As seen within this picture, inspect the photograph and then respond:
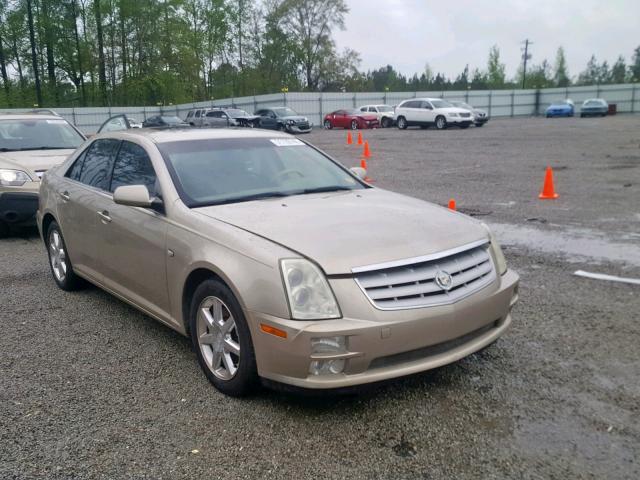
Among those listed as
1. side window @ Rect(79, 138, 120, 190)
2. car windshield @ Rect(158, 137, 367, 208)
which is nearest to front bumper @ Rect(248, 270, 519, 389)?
car windshield @ Rect(158, 137, 367, 208)

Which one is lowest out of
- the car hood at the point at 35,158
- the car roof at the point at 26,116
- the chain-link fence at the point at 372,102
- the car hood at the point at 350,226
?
the car hood at the point at 350,226

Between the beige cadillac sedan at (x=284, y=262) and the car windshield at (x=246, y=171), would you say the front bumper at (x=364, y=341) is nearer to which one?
the beige cadillac sedan at (x=284, y=262)

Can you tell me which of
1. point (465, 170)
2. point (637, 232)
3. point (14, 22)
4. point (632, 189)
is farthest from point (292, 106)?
point (637, 232)

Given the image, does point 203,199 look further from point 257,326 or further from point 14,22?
point 14,22

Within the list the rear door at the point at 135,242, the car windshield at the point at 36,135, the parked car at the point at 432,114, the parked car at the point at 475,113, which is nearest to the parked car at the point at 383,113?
the parked car at the point at 432,114

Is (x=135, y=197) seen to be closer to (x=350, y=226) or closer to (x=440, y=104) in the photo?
(x=350, y=226)

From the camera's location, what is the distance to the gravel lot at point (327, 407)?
2.80 meters

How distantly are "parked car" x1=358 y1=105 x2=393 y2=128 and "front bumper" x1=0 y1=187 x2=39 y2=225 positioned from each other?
31.8 metres

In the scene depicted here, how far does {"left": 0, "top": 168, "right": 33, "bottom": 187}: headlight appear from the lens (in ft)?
25.9

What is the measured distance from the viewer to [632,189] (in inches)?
417

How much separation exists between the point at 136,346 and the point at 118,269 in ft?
2.05

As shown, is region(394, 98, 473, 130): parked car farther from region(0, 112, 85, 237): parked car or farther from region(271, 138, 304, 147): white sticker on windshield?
region(271, 138, 304, 147): white sticker on windshield

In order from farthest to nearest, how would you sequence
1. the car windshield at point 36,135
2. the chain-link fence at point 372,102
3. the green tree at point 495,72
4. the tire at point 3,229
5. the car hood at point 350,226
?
the green tree at point 495,72
the chain-link fence at point 372,102
the car windshield at point 36,135
the tire at point 3,229
the car hood at point 350,226

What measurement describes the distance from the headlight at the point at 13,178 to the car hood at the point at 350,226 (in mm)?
5285
